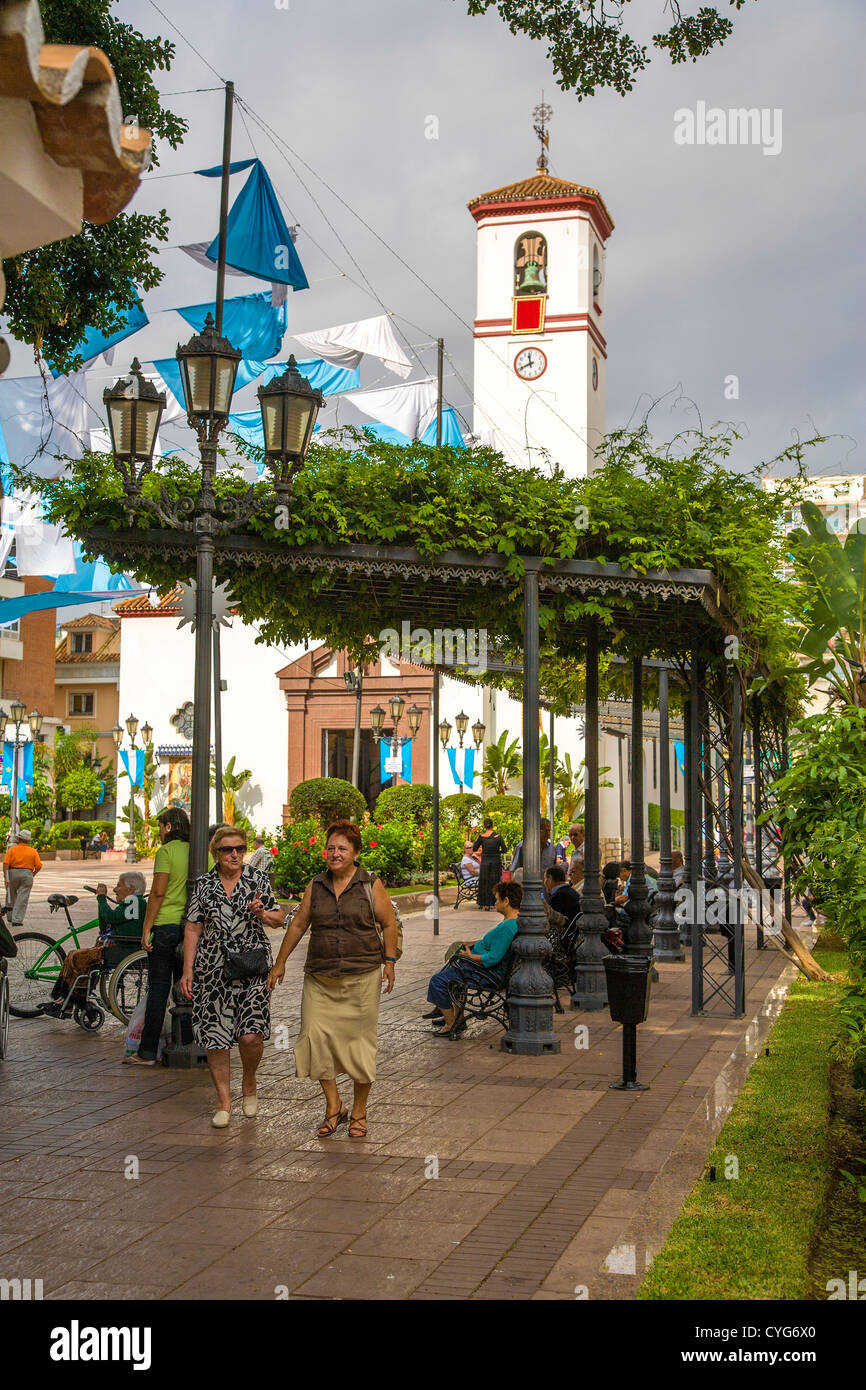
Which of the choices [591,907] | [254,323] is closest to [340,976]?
[591,907]

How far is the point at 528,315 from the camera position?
52.8 m

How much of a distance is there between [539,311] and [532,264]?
1819 mm

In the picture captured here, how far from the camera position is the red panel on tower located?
52.5 metres

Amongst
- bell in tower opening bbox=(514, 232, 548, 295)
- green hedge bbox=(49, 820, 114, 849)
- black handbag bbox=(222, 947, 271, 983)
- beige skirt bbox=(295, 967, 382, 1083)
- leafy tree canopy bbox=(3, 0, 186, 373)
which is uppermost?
bell in tower opening bbox=(514, 232, 548, 295)

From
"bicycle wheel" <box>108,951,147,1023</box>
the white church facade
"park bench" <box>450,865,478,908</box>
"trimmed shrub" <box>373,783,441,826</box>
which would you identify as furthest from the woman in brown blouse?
"trimmed shrub" <box>373,783,441,826</box>

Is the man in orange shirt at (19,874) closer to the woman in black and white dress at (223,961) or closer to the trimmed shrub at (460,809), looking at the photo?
the woman in black and white dress at (223,961)

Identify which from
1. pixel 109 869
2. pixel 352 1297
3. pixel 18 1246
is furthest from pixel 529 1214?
pixel 109 869

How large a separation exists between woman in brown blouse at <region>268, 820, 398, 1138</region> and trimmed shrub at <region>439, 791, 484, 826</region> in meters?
26.6

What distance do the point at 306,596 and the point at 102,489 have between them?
2.01 metres

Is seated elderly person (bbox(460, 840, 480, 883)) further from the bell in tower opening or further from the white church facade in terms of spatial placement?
the bell in tower opening

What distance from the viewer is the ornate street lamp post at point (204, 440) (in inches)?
369

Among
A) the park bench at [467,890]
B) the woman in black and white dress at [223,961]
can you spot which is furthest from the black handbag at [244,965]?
the park bench at [467,890]

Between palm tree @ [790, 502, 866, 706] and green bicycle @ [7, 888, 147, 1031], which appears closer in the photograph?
green bicycle @ [7, 888, 147, 1031]

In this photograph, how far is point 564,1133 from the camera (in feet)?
25.2
